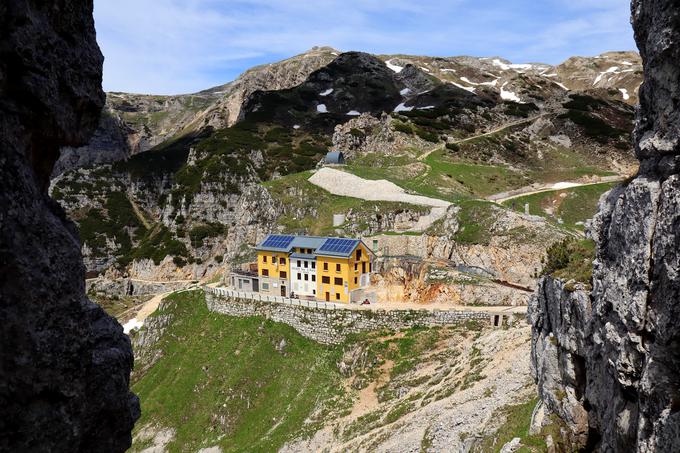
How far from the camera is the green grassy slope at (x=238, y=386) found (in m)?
38.9

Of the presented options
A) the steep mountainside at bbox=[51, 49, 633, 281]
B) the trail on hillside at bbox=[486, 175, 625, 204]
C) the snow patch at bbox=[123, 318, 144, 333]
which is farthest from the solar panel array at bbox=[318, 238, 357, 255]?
the trail on hillside at bbox=[486, 175, 625, 204]

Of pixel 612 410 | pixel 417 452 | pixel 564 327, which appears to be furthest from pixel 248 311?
pixel 612 410

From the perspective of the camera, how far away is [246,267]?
2475 inches

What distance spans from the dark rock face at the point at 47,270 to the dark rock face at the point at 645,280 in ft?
40.8

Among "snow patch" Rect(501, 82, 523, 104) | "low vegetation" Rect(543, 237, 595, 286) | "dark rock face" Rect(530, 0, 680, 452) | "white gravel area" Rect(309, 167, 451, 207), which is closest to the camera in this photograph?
"dark rock face" Rect(530, 0, 680, 452)

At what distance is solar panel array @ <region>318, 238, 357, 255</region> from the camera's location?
47344 millimetres

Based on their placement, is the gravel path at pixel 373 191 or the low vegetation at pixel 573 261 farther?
the gravel path at pixel 373 191

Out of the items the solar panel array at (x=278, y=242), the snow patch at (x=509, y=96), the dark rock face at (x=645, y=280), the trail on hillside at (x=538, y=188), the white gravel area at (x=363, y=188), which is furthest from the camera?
the snow patch at (x=509, y=96)

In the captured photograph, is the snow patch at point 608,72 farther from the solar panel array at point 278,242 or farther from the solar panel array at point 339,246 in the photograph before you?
the solar panel array at point 278,242

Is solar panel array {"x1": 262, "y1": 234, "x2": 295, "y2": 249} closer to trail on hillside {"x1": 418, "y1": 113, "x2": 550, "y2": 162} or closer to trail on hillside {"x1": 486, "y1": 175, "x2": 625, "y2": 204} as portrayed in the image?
trail on hillside {"x1": 486, "y1": 175, "x2": 625, "y2": 204}

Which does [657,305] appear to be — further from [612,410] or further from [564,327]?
[564,327]

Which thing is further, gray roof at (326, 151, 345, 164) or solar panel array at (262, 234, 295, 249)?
gray roof at (326, 151, 345, 164)

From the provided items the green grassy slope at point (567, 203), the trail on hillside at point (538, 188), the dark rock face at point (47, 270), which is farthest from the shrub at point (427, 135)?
the dark rock face at point (47, 270)

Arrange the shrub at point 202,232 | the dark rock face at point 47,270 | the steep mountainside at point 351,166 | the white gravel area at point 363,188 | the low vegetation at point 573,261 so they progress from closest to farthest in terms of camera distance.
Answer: the dark rock face at point 47,270 → the low vegetation at point 573,261 → the white gravel area at point 363,188 → the steep mountainside at point 351,166 → the shrub at point 202,232
